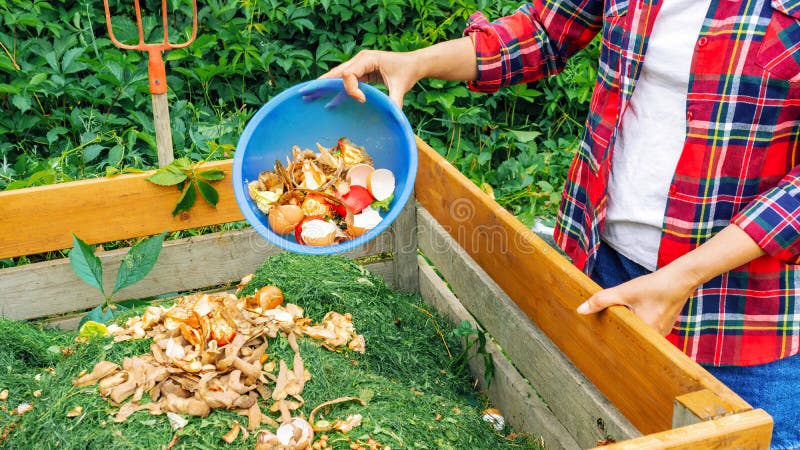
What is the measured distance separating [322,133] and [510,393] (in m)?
0.75

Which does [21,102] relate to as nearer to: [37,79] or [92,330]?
[37,79]

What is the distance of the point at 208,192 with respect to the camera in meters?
1.94

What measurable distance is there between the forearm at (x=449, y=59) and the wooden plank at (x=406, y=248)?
55cm

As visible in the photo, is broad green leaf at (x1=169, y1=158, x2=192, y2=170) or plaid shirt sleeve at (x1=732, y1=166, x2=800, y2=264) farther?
broad green leaf at (x1=169, y1=158, x2=192, y2=170)

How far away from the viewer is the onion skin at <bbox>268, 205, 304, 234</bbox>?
151cm

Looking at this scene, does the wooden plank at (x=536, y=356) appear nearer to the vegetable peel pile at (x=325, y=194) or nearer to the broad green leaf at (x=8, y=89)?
the vegetable peel pile at (x=325, y=194)

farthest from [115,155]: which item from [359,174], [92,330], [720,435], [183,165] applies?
[720,435]

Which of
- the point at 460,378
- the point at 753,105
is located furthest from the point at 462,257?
the point at 753,105

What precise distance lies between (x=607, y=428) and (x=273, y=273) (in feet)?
3.24

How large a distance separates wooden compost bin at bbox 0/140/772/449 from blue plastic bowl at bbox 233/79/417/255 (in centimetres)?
19

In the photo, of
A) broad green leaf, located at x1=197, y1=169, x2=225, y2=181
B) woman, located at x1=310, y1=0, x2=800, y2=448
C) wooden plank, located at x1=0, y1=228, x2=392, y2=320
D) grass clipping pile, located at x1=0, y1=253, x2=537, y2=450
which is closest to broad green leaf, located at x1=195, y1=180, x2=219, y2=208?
broad green leaf, located at x1=197, y1=169, x2=225, y2=181

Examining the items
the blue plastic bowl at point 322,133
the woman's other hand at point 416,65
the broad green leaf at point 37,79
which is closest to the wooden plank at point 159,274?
Answer: the blue plastic bowl at point 322,133

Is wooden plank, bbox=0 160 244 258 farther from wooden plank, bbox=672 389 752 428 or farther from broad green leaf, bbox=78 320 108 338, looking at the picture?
wooden plank, bbox=672 389 752 428

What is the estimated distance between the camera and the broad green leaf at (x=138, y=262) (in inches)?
74.8
